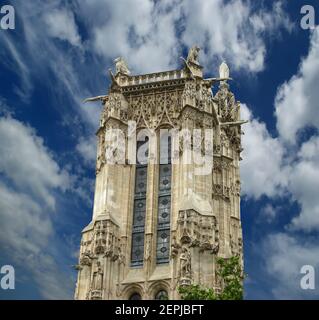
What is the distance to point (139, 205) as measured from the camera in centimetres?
4350

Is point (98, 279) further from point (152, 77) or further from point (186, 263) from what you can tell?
point (152, 77)

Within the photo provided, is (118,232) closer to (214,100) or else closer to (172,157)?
(172,157)

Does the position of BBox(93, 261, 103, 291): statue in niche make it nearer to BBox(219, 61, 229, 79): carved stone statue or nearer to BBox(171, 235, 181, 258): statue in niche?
BBox(171, 235, 181, 258): statue in niche

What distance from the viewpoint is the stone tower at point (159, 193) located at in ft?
129

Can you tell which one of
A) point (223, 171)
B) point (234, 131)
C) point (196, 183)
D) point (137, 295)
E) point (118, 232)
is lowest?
point (137, 295)

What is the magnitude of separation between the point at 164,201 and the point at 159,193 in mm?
708

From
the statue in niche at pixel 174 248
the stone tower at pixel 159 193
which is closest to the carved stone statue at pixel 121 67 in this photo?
the stone tower at pixel 159 193

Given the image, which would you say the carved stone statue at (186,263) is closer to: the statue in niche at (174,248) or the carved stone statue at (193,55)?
the statue in niche at (174,248)

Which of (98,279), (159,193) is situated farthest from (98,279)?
(159,193)

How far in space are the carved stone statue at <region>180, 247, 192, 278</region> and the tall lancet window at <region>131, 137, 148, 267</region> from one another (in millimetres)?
4180

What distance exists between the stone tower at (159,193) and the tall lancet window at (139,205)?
0.21 ft

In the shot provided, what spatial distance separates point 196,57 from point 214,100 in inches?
187

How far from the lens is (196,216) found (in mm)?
39469
